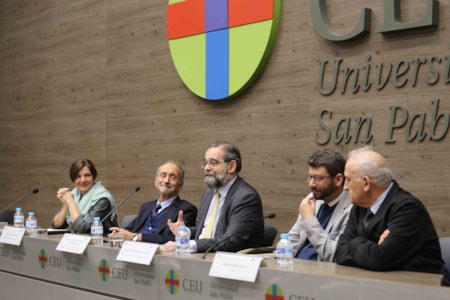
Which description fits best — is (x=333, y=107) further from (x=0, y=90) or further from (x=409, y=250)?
(x=0, y=90)

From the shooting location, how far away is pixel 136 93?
21.3 feet

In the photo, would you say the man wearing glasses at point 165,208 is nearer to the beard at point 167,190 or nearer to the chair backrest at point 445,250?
the beard at point 167,190

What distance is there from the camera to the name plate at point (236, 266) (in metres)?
2.81

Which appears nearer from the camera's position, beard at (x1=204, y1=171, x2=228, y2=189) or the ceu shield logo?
beard at (x1=204, y1=171, x2=228, y2=189)

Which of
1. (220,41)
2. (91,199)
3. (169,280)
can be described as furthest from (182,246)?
(220,41)

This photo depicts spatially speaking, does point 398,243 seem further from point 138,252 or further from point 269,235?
point 269,235

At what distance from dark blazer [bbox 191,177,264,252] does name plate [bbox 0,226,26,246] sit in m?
1.21

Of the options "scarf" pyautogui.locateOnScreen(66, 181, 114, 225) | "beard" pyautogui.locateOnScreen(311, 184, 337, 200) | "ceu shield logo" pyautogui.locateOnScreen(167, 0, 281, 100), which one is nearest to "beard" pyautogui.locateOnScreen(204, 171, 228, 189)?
"beard" pyautogui.locateOnScreen(311, 184, 337, 200)

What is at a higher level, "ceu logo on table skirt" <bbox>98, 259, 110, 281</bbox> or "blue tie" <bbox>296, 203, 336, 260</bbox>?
"blue tie" <bbox>296, 203, 336, 260</bbox>

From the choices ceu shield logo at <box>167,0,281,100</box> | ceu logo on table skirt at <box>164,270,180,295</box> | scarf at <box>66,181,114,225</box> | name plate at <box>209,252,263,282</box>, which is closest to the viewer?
name plate at <box>209,252,263,282</box>

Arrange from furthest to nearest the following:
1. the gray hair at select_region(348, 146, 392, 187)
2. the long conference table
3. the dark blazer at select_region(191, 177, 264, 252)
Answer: the dark blazer at select_region(191, 177, 264, 252)
the gray hair at select_region(348, 146, 392, 187)
the long conference table

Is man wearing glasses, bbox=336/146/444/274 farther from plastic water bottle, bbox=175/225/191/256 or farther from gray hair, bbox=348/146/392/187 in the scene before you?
plastic water bottle, bbox=175/225/191/256

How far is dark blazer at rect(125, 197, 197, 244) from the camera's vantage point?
4.21m

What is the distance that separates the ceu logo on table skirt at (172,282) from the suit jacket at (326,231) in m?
0.67
